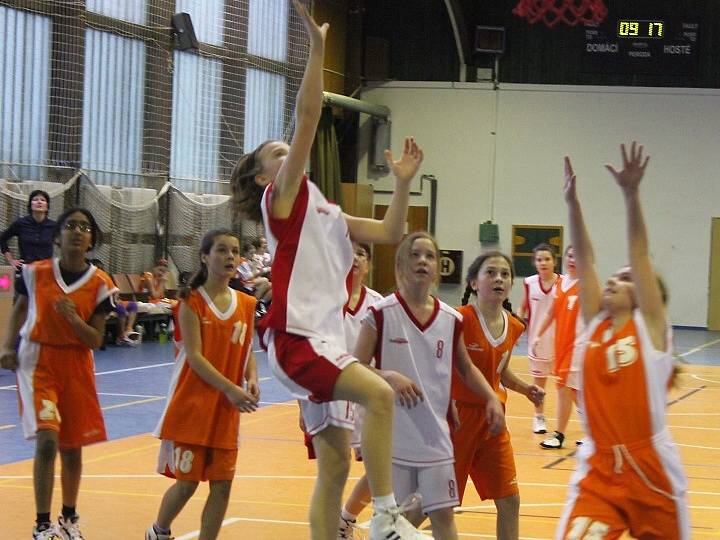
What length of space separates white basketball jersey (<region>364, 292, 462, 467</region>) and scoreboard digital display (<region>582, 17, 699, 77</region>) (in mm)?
18564

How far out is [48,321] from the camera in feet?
17.1

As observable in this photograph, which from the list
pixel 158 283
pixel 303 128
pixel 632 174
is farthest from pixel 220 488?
pixel 158 283

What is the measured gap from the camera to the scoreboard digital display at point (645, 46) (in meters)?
21.9

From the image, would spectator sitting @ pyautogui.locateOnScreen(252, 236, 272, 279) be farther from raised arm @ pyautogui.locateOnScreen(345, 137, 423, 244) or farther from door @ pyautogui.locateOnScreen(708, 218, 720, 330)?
raised arm @ pyautogui.locateOnScreen(345, 137, 423, 244)

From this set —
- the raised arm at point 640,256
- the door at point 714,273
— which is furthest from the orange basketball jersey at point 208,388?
the door at point 714,273

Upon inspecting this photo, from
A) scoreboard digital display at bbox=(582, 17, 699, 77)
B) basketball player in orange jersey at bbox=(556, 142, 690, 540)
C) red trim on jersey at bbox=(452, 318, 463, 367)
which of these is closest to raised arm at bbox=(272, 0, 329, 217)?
basketball player in orange jersey at bbox=(556, 142, 690, 540)

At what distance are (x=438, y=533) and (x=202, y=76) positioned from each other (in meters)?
14.2

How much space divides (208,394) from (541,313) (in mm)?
5207

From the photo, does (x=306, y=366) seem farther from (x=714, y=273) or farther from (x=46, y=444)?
(x=714, y=273)

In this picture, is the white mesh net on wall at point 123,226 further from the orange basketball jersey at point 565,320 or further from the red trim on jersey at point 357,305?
the red trim on jersey at point 357,305

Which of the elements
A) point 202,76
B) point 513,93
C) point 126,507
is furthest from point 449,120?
point 126,507

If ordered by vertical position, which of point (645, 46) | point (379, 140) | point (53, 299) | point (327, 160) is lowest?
point (53, 299)

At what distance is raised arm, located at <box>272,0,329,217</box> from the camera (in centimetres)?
352

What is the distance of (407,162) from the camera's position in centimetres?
387
